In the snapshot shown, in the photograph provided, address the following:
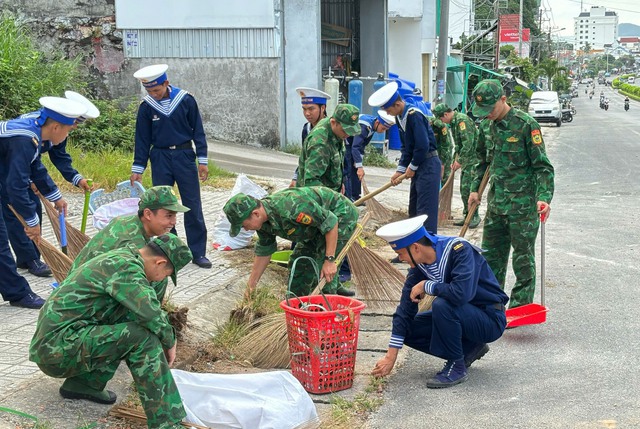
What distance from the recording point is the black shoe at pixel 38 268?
7336 mm

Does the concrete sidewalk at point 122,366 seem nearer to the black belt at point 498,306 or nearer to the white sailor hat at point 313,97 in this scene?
the black belt at point 498,306

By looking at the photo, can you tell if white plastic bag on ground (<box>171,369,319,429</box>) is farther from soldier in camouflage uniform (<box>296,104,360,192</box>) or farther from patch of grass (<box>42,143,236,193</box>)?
patch of grass (<box>42,143,236,193</box>)

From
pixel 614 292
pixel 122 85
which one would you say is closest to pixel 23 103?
pixel 122 85

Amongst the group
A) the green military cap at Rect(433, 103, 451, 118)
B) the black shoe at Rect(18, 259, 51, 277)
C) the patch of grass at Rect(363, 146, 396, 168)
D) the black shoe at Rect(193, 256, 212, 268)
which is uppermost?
the green military cap at Rect(433, 103, 451, 118)

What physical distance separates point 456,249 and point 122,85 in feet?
48.3

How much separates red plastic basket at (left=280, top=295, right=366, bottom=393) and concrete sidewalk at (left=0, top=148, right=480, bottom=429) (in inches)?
4.8

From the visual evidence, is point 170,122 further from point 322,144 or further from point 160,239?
point 160,239

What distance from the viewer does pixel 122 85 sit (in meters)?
18.5

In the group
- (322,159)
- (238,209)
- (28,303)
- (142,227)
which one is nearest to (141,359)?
(142,227)

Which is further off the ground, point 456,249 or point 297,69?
point 297,69

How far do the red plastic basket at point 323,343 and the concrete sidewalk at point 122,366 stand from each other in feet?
0.40

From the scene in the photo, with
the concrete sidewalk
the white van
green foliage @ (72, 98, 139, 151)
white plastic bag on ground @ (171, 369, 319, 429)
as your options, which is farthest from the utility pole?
the white van

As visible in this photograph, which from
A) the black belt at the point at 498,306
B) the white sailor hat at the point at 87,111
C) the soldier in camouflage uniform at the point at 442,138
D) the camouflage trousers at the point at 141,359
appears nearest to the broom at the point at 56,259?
the white sailor hat at the point at 87,111

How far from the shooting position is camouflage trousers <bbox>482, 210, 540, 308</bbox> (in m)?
6.59
